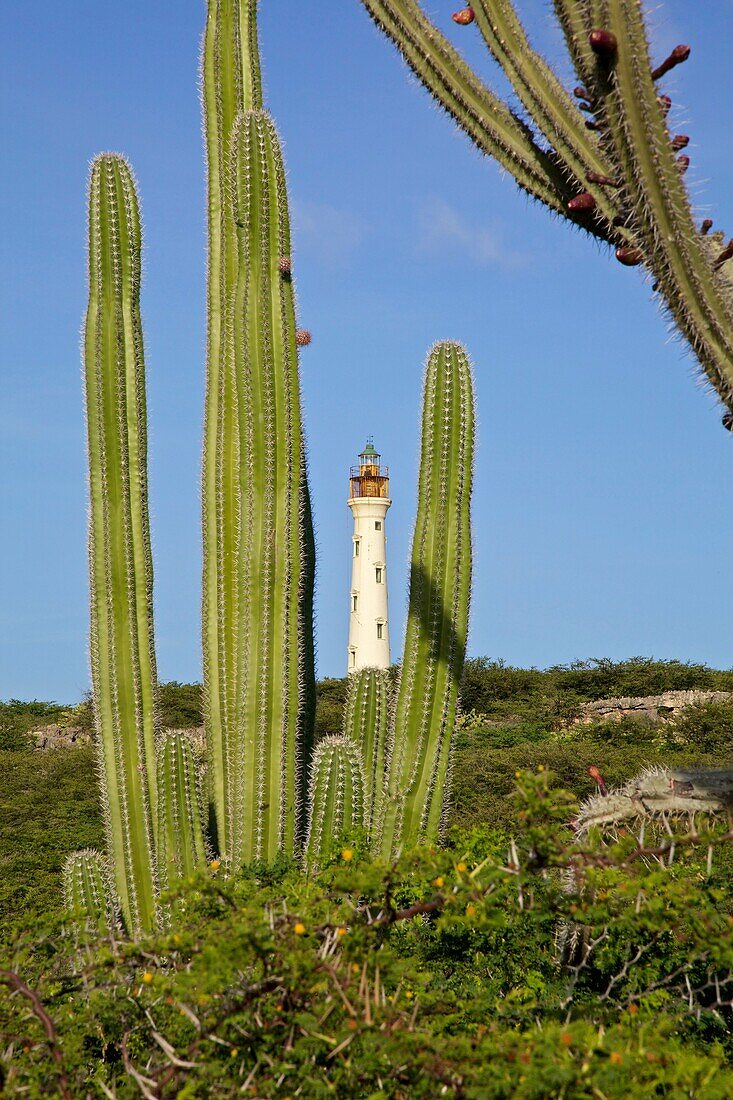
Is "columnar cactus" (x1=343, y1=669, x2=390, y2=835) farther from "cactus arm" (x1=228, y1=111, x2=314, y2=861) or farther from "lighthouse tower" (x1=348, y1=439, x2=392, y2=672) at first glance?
"lighthouse tower" (x1=348, y1=439, x2=392, y2=672)

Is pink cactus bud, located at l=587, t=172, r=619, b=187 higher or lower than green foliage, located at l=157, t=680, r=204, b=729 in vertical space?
higher

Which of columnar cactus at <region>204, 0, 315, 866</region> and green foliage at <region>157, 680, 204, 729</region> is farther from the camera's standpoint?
green foliage at <region>157, 680, 204, 729</region>

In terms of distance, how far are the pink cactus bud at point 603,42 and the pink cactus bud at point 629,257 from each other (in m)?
0.73

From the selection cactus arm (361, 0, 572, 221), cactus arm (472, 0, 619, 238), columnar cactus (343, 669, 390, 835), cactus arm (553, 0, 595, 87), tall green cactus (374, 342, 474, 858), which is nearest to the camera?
cactus arm (553, 0, 595, 87)

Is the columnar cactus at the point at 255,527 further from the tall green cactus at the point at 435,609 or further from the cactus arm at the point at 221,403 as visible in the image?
the tall green cactus at the point at 435,609

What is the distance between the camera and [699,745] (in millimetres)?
17516

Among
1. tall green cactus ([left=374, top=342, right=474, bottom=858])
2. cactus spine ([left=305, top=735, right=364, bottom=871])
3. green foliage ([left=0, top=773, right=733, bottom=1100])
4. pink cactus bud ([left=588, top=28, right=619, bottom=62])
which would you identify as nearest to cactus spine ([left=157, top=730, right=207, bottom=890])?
cactus spine ([left=305, top=735, right=364, bottom=871])

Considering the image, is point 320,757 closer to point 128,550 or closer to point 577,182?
point 128,550

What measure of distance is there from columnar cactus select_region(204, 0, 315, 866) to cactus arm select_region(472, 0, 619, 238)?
2301mm

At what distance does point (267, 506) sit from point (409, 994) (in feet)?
12.6

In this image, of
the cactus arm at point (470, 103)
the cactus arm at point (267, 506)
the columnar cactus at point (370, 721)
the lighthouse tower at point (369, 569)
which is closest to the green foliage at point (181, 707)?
the lighthouse tower at point (369, 569)

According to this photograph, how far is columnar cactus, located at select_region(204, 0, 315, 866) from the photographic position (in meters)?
7.22

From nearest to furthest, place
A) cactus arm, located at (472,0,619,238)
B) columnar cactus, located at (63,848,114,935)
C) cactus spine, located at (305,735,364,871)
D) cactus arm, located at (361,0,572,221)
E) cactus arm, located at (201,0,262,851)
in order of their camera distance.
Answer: cactus arm, located at (472,0,619,238), cactus arm, located at (361,0,572,221), cactus spine, located at (305,735,364,871), columnar cactus, located at (63,848,114,935), cactus arm, located at (201,0,262,851)

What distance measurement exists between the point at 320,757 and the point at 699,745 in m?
11.7
